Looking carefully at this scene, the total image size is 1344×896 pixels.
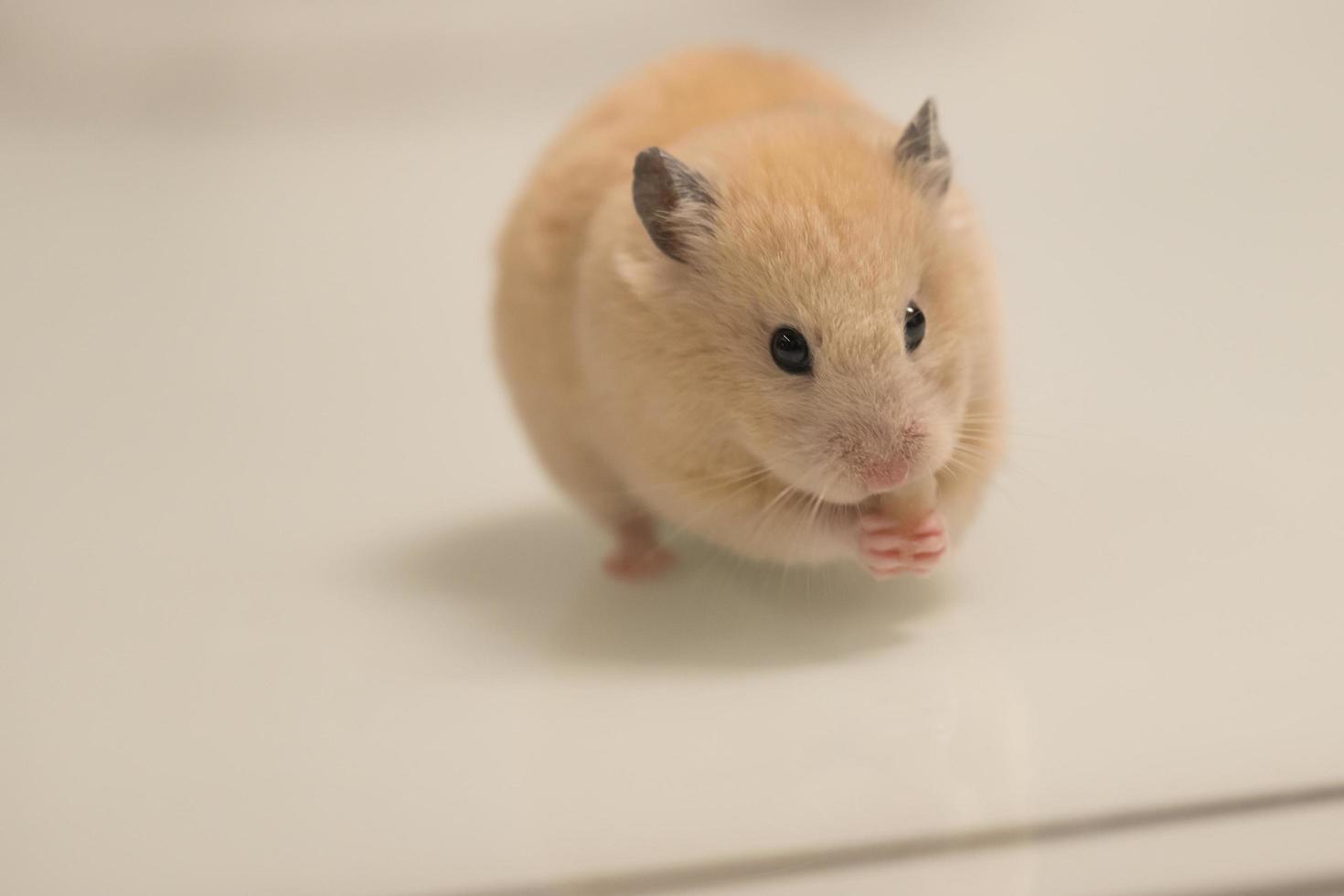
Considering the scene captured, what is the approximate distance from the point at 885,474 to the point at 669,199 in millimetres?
684

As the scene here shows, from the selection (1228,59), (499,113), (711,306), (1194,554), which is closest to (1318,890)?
(1194,554)

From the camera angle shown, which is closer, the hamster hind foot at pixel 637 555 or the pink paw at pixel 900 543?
the pink paw at pixel 900 543

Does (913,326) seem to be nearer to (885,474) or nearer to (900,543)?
(885,474)

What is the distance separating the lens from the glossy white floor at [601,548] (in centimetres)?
253

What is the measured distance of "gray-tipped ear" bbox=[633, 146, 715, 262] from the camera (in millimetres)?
2758

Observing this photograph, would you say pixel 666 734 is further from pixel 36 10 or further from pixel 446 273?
pixel 36 10

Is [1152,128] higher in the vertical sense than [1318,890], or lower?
higher

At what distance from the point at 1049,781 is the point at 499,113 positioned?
4.79 metres

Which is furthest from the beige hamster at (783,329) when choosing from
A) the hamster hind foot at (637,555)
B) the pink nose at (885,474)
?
the hamster hind foot at (637,555)

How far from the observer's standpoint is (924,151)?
285 centimetres

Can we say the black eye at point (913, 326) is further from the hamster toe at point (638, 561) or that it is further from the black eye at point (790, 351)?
the hamster toe at point (638, 561)

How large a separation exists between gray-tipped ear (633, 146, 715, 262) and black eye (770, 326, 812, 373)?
0.92 ft

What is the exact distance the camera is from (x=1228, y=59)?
561 centimetres

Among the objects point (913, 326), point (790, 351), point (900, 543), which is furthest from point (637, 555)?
point (913, 326)
